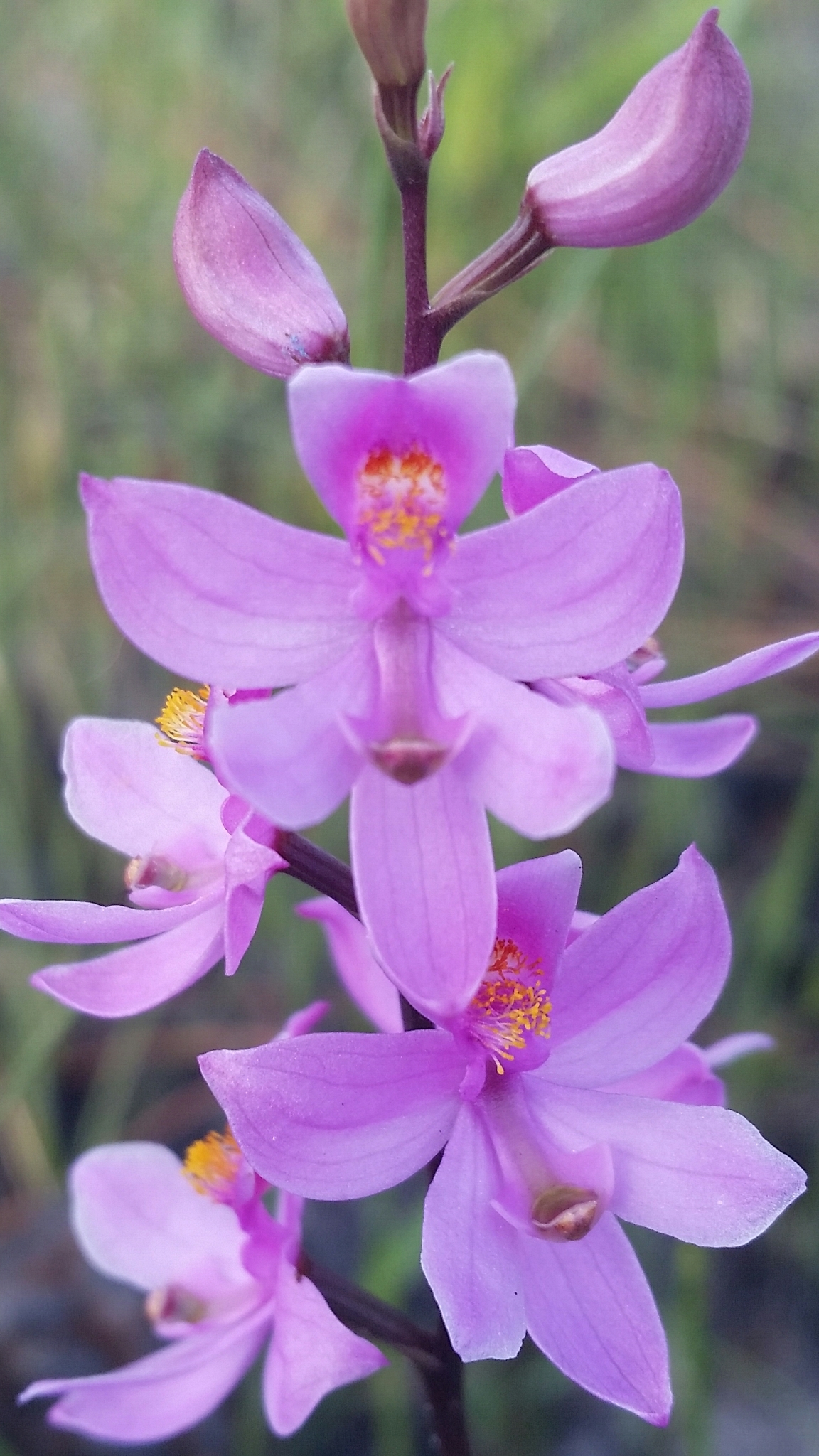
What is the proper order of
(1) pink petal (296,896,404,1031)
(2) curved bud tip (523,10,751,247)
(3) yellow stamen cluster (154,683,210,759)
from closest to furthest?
1. (2) curved bud tip (523,10,751,247)
2. (3) yellow stamen cluster (154,683,210,759)
3. (1) pink petal (296,896,404,1031)

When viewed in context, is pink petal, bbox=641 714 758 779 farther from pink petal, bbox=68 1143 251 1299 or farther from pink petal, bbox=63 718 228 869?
pink petal, bbox=68 1143 251 1299

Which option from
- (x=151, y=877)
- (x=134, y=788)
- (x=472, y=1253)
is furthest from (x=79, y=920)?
(x=472, y=1253)

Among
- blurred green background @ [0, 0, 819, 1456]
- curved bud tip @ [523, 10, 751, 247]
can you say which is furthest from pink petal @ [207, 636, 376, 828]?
blurred green background @ [0, 0, 819, 1456]

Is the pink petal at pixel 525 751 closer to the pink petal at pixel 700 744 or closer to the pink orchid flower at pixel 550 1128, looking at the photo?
the pink orchid flower at pixel 550 1128

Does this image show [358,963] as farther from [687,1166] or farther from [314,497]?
[314,497]

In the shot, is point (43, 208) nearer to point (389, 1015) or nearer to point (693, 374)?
point (693, 374)

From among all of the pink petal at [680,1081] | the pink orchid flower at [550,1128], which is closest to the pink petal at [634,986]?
the pink orchid flower at [550,1128]

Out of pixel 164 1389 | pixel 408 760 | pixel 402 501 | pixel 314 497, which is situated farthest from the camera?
pixel 314 497

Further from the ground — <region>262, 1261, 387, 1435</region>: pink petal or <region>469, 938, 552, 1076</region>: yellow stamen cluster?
<region>469, 938, 552, 1076</region>: yellow stamen cluster
